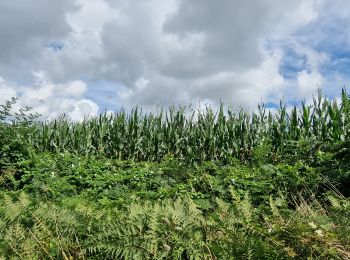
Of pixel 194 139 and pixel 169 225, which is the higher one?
pixel 194 139

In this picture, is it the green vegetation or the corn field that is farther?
the corn field

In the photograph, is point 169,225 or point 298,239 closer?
point 298,239

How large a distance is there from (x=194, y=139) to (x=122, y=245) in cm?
1355

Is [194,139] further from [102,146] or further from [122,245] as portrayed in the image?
[122,245]

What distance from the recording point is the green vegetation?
1.93m

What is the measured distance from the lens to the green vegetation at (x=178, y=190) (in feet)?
6.33

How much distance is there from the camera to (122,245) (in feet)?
6.19

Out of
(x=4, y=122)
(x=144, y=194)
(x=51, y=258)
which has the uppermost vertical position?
(x=4, y=122)

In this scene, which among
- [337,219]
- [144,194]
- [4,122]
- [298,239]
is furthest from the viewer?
[4,122]

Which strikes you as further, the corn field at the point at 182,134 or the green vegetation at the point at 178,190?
the corn field at the point at 182,134

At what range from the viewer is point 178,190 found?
6.73 m

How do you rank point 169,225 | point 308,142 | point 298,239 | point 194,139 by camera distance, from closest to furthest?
1. point 298,239
2. point 169,225
3. point 308,142
4. point 194,139

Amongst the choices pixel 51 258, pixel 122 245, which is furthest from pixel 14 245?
pixel 122 245

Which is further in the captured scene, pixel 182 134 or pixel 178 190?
pixel 182 134
